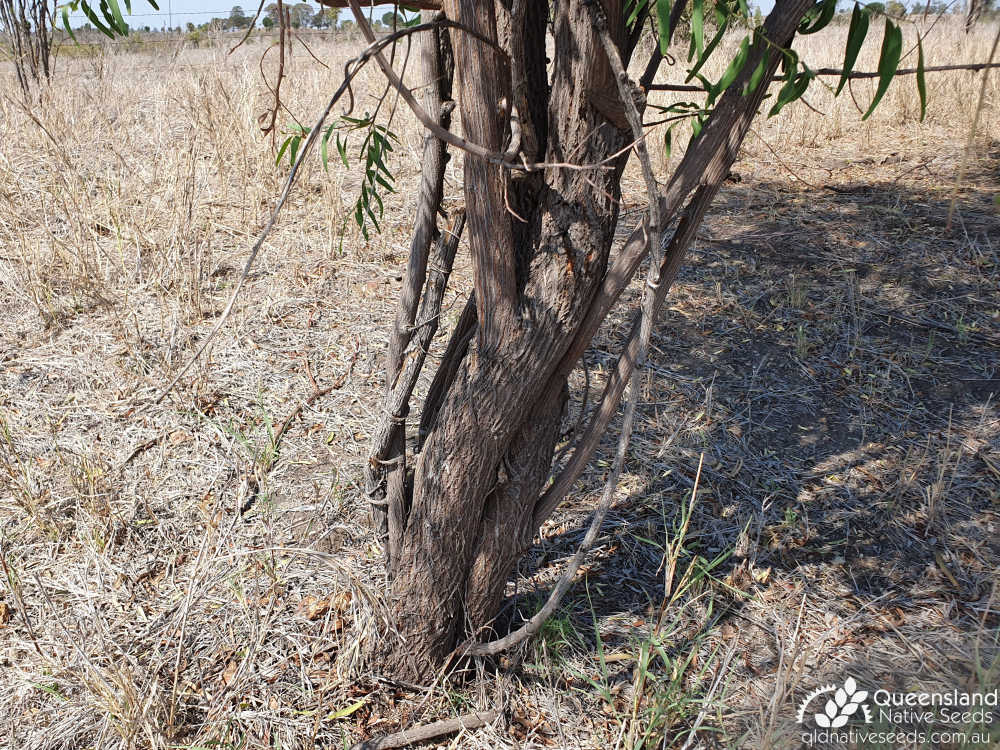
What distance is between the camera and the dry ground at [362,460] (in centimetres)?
169

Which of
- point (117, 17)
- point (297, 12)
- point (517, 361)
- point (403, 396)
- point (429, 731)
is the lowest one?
point (429, 731)

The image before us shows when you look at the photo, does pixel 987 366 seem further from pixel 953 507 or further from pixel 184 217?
pixel 184 217

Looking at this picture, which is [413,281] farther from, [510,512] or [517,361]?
[510,512]

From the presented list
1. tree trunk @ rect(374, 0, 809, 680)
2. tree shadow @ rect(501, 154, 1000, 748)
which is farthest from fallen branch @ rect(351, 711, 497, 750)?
tree shadow @ rect(501, 154, 1000, 748)

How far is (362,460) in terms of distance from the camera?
2.32 meters

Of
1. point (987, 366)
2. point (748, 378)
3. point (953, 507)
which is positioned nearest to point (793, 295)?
point (748, 378)

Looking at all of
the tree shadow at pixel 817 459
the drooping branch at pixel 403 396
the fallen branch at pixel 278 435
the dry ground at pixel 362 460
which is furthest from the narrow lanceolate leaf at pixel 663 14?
the fallen branch at pixel 278 435

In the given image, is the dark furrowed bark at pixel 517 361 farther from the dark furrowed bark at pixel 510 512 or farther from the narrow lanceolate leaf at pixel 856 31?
the narrow lanceolate leaf at pixel 856 31

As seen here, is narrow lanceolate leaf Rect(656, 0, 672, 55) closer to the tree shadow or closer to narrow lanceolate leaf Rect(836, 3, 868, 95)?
narrow lanceolate leaf Rect(836, 3, 868, 95)

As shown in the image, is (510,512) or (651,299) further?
(510,512)

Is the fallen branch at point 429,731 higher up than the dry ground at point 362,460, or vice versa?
the dry ground at point 362,460

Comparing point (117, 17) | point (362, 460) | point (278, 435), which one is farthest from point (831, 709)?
point (117, 17)

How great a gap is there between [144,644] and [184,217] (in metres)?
2.31

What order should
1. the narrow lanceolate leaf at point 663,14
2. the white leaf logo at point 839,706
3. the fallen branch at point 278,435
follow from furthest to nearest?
1. the fallen branch at point 278,435
2. the white leaf logo at point 839,706
3. the narrow lanceolate leaf at point 663,14
